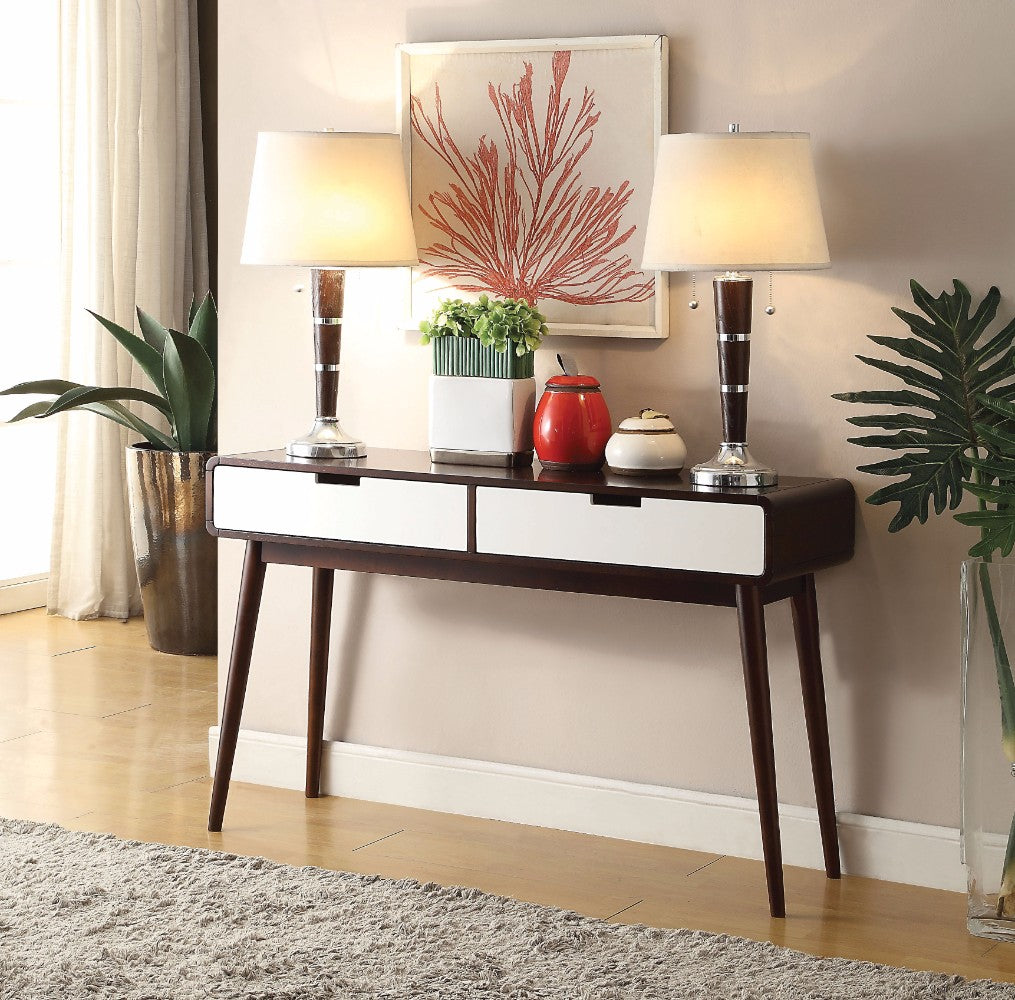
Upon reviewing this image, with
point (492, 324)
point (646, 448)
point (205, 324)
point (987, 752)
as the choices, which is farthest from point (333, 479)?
point (205, 324)

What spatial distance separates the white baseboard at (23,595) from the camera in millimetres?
5707

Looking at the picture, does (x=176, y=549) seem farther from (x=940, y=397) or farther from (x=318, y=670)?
(x=940, y=397)

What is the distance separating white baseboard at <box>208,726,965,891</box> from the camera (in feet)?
10.4

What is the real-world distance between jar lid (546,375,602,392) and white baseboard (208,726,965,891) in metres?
0.87

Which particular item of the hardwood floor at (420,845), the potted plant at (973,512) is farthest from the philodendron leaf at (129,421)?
the potted plant at (973,512)

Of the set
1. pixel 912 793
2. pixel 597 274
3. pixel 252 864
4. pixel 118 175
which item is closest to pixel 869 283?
pixel 597 274

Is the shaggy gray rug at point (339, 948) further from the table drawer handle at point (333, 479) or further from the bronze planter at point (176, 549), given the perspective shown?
the bronze planter at point (176, 549)

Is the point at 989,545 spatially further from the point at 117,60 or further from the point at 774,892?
the point at 117,60

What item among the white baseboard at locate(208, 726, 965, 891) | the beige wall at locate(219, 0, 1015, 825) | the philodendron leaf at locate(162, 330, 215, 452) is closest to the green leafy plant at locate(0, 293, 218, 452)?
the philodendron leaf at locate(162, 330, 215, 452)

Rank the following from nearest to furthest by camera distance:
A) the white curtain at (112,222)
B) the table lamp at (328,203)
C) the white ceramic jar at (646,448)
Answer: the white ceramic jar at (646,448), the table lamp at (328,203), the white curtain at (112,222)

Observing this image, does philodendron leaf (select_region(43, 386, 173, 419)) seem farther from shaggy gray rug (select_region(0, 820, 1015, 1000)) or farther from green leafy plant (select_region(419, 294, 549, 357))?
shaggy gray rug (select_region(0, 820, 1015, 1000))

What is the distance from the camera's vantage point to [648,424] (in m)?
3.13

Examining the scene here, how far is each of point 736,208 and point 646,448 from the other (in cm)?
50

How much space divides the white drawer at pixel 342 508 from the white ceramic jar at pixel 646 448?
31 centimetres
